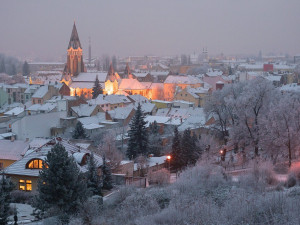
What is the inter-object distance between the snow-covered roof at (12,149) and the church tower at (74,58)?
5322cm

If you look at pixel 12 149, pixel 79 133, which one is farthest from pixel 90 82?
pixel 12 149

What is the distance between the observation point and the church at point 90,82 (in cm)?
6850

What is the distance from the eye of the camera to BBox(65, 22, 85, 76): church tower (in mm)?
79688

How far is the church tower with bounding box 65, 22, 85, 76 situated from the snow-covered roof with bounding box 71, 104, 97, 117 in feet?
117

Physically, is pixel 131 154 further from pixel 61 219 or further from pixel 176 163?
pixel 61 219

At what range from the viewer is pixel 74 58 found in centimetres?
8019

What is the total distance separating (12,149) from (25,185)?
680cm

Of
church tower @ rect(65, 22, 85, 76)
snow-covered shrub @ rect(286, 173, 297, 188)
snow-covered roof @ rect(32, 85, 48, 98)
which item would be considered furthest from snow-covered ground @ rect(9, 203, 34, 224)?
church tower @ rect(65, 22, 85, 76)

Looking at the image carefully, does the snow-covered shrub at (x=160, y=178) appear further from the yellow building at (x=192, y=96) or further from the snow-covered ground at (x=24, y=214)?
the yellow building at (x=192, y=96)

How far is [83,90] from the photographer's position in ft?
231

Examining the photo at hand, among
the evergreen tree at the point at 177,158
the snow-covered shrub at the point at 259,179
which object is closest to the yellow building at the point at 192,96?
the evergreen tree at the point at 177,158

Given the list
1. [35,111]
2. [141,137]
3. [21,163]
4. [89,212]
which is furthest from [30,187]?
[35,111]

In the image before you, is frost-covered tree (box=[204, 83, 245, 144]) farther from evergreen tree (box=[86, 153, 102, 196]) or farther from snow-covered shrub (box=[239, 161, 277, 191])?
evergreen tree (box=[86, 153, 102, 196])

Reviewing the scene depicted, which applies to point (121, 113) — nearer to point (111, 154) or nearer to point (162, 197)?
point (111, 154)
